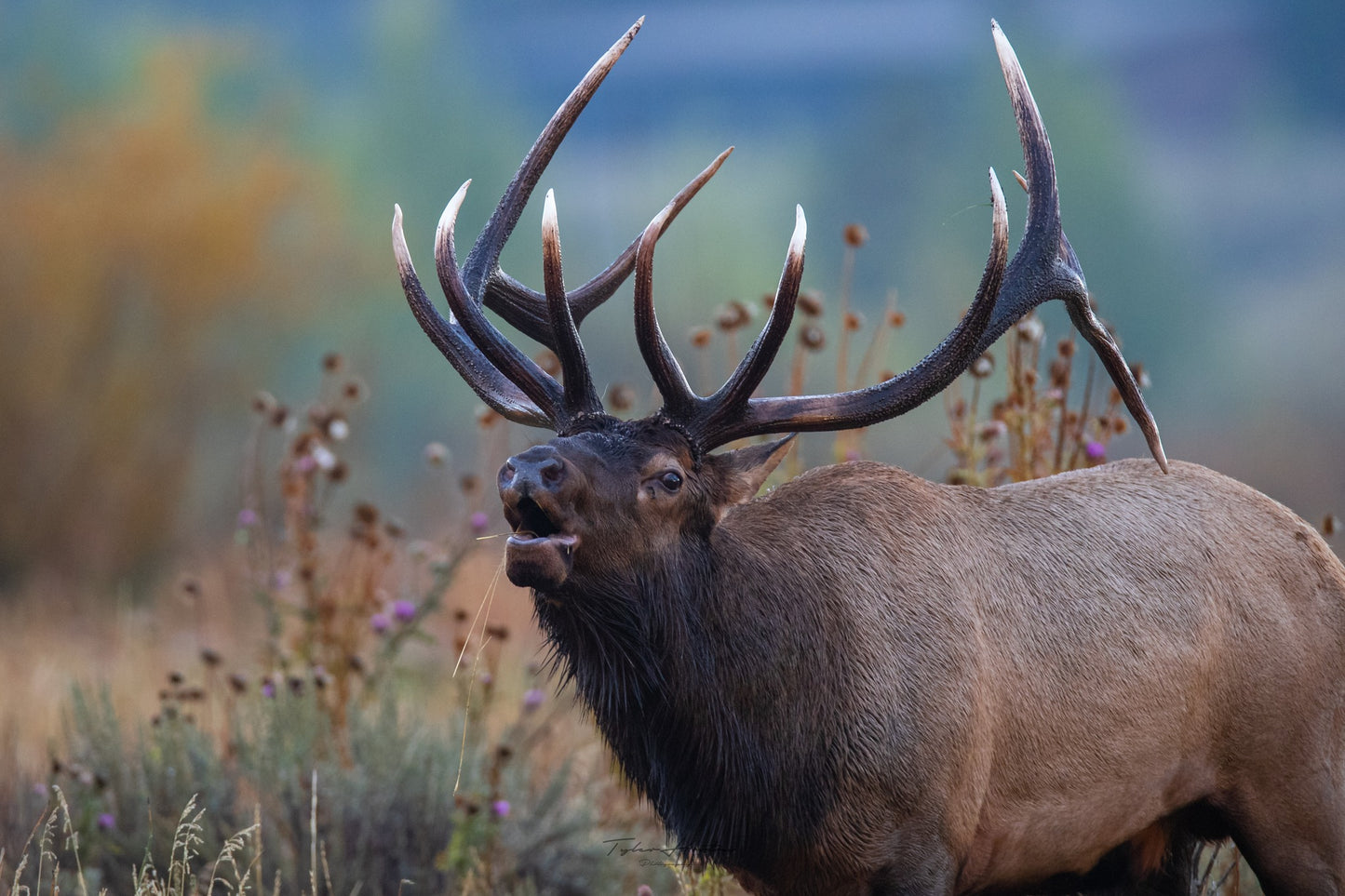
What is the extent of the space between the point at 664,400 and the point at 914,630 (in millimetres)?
762

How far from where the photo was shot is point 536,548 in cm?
295

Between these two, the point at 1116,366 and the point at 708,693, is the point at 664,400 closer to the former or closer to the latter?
the point at 708,693

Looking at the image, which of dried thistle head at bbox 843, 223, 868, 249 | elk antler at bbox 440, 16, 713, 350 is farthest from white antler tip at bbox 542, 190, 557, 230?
dried thistle head at bbox 843, 223, 868, 249

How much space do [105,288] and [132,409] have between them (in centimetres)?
95

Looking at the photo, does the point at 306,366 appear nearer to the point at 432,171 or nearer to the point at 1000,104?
the point at 432,171

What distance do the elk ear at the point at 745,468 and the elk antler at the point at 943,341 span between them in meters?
0.05

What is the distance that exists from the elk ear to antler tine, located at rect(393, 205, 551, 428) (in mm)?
456

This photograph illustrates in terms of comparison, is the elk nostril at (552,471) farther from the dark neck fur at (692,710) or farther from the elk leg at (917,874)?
the elk leg at (917,874)

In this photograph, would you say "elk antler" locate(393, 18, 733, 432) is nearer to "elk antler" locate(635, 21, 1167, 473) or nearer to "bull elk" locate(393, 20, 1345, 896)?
"bull elk" locate(393, 20, 1345, 896)

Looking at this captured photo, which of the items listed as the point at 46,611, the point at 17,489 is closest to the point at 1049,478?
the point at 46,611

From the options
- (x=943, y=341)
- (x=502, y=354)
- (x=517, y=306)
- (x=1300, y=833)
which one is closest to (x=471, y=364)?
(x=502, y=354)

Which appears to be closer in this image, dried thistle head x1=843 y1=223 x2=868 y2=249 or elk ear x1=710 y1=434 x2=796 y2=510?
elk ear x1=710 y1=434 x2=796 y2=510

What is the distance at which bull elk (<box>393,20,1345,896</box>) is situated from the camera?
3170 mm

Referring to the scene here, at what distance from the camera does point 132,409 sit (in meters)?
11.0
